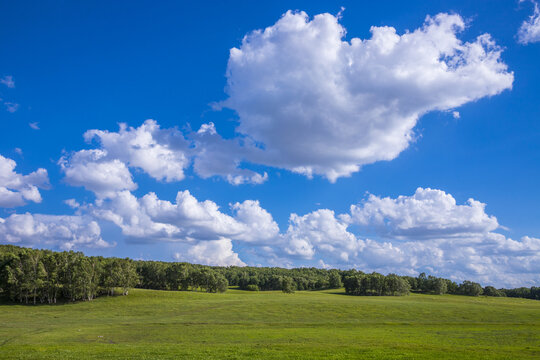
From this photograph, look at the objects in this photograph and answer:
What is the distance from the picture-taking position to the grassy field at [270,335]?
31484mm

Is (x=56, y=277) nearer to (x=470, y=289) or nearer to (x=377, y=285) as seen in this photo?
(x=377, y=285)

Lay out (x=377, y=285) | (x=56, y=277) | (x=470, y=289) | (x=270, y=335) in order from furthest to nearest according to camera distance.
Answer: (x=470, y=289)
(x=377, y=285)
(x=56, y=277)
(x=270, y=335)

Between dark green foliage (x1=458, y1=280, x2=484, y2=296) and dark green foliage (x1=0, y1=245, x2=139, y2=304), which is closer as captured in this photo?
dark green foliage (x1=0, y1=245, x2=139, y2=304)

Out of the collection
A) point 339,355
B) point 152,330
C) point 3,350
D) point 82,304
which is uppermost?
point 339,355

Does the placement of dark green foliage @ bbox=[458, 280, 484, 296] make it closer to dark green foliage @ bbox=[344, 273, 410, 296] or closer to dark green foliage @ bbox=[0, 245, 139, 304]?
dark green foliage @ bbox=[344, 273, 410, 296]

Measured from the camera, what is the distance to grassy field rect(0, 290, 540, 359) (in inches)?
1240

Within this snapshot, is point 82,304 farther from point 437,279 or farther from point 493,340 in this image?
point 437,279

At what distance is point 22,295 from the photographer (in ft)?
334

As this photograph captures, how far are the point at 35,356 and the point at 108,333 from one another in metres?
21.9

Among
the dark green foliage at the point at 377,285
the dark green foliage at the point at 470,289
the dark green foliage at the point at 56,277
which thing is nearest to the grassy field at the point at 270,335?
the dark green foliage at the point at 56,277

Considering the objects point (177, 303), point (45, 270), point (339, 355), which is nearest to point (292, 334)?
point (339, 355)

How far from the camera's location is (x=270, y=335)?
46.8 meters

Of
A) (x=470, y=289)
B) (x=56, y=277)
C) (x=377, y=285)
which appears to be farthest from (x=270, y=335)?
(x=470, y=289)

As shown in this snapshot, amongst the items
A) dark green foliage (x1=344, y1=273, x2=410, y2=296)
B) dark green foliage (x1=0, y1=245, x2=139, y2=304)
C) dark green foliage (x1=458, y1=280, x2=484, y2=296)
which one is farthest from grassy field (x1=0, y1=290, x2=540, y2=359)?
dark green foliage (x1=458, y1=280, x2=484, y2=296)
